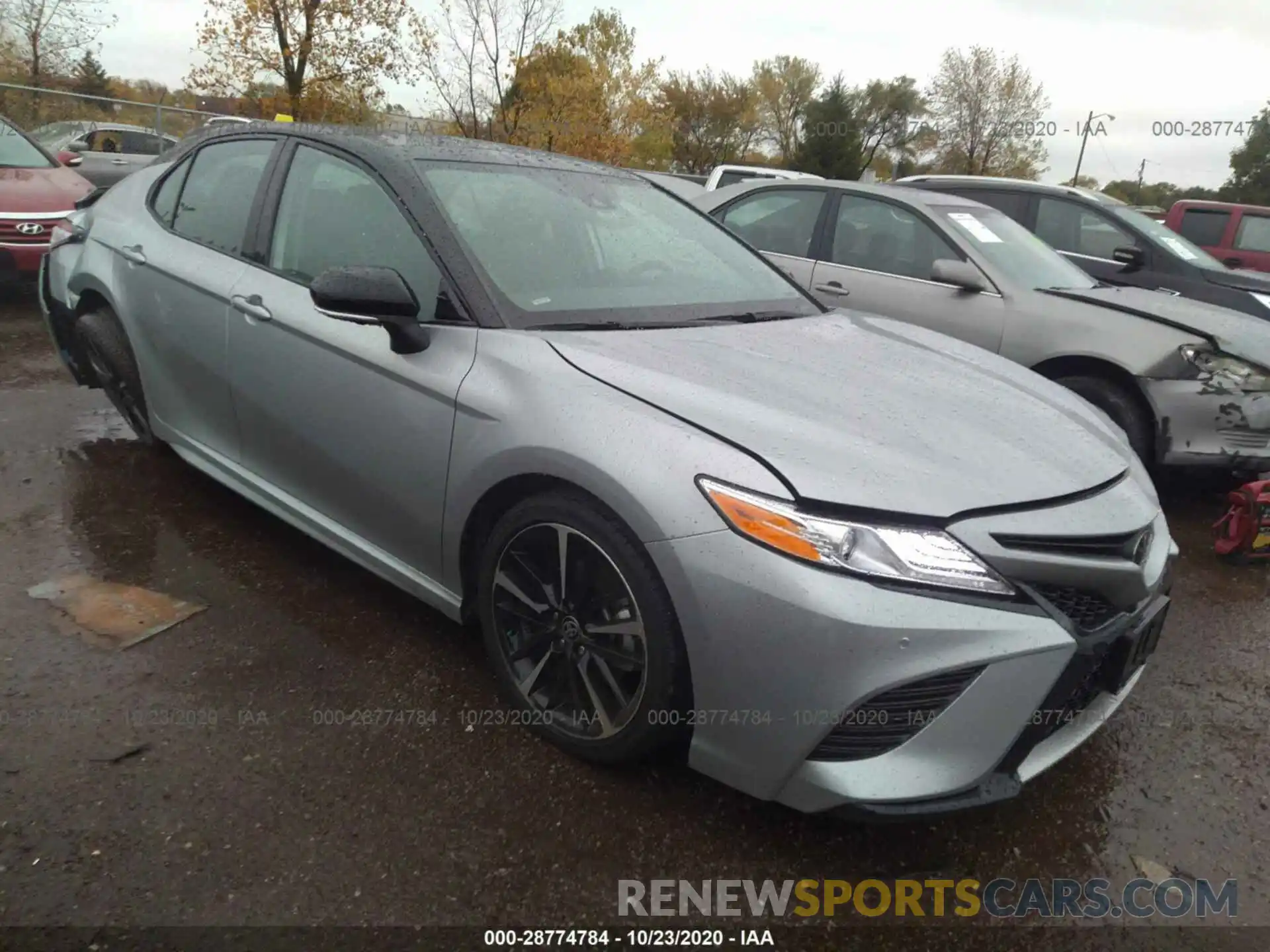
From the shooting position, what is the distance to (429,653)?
293 cm

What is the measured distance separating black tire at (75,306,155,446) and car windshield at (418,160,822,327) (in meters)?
1.78

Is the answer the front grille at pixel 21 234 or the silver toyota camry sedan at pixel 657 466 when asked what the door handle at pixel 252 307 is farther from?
the front grille at pixel 21 234

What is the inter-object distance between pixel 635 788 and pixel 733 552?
2.58 ft

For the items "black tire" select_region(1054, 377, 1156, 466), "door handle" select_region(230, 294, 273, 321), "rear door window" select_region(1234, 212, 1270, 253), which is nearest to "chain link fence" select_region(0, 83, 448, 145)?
"rear door window" select_region(1234, 212, 1270, 253)

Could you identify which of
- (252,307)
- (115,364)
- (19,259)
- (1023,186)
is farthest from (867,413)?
(19,259)

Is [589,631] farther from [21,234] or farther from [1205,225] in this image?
[1205,225]

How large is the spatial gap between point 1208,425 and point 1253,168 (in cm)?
3869

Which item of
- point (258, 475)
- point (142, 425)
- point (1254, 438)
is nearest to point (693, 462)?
point (258, 475)

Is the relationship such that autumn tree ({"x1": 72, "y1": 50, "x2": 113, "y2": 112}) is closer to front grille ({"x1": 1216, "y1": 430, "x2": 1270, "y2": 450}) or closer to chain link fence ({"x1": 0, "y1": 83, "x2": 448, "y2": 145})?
chain link fence ({"x1": 0, "y1": 83, "x2": 448, "y2": 145})

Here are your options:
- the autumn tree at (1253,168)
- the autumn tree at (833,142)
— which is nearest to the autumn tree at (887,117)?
the autumn tree at (833,142)

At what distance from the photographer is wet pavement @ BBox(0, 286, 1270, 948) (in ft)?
6.51

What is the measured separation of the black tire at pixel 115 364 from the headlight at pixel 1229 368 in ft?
15.7

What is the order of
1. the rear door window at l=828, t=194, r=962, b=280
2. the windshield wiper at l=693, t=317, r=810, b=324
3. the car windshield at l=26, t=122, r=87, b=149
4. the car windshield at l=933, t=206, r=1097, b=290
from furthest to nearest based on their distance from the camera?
the car windshield at l=26, t=122, r=87, b=149 → the rear door window at l=828, t=194, r=962, b=280 → the car windshield at l=933, t=206, r=1097, b=290 → the windshield wiper at l=693, t=317, r=810, b=324

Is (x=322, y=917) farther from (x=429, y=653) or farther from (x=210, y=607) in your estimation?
(x=210, y=607)
